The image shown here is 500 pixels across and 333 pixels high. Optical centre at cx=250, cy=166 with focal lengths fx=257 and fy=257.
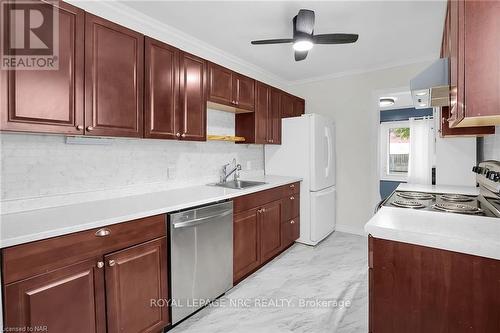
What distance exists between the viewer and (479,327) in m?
1.07

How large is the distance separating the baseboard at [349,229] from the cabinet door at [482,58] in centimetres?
320

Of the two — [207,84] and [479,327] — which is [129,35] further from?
[479,327]

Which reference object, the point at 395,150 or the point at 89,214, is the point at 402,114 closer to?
the point at 395,150

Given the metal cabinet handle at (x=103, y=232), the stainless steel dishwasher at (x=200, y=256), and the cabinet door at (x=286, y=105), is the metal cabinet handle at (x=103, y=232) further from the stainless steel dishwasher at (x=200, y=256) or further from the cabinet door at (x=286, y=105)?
the cabinet door at (x=286, y=105)

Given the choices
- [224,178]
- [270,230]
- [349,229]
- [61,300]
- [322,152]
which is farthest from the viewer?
[349,229]

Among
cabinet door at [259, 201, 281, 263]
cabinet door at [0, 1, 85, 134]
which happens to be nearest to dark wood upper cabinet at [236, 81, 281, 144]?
cabinet door at [259, 201, 281, 263]

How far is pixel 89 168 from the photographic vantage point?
1976 mm

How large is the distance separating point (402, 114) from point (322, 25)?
4.71m

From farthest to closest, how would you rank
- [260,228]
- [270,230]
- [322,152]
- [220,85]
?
[322,152] → [270,230] → [260,228] → [220,85]

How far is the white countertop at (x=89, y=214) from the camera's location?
1239 mm

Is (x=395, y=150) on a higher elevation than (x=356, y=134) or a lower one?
lower

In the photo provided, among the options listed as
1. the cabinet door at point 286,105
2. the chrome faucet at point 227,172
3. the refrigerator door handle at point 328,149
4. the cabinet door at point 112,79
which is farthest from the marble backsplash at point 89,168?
the refrigerator door handle at point 328,149

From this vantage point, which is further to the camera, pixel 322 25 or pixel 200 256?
pixel 322 25

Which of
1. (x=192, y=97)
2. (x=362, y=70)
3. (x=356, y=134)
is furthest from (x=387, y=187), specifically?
(x=192, y=97)
